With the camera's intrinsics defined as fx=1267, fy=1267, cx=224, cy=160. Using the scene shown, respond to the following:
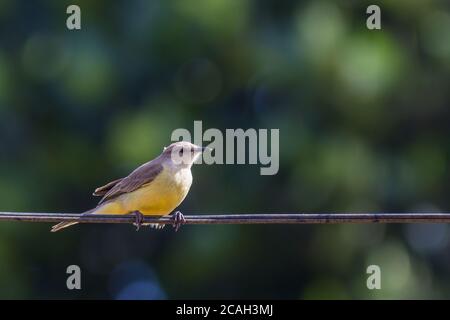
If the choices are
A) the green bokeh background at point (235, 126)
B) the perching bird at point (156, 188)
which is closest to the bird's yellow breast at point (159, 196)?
the perching bird at point (156, 188)

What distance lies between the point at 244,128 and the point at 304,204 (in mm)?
1650

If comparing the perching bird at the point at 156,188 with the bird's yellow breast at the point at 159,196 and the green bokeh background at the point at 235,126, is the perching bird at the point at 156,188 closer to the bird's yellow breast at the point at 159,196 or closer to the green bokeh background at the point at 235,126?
the bird's yellow breast at the point at 159,196

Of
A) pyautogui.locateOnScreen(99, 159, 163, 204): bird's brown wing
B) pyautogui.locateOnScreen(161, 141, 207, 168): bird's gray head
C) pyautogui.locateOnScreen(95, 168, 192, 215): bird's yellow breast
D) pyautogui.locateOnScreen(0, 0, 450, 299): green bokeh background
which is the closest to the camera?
pyautogui.locateOnScreen(95, 168, 192, 215): bird's yellow breast

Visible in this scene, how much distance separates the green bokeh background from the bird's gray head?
21.5 ft

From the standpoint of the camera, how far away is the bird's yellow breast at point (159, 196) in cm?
1161

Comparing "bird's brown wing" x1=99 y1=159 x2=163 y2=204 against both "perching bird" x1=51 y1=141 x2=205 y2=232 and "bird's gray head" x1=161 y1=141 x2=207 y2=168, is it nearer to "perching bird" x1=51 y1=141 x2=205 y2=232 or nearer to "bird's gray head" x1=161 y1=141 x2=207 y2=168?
"perching bird" x1=51 y1=141 x2=205 y2=232

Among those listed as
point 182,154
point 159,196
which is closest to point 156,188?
point 159,196

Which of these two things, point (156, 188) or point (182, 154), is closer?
point (156, 188)

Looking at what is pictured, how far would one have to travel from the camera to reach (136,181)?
471 inches

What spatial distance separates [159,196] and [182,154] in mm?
662

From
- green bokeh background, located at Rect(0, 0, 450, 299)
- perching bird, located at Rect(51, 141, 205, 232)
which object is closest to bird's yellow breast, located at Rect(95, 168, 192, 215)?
perching bird, located at Rect(51, 141, 205, 232)

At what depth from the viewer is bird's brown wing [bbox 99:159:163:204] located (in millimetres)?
11906

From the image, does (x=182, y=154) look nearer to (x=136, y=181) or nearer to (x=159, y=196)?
(x=136, y=181)

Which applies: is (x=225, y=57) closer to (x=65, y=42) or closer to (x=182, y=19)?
(x=182, y=19)
